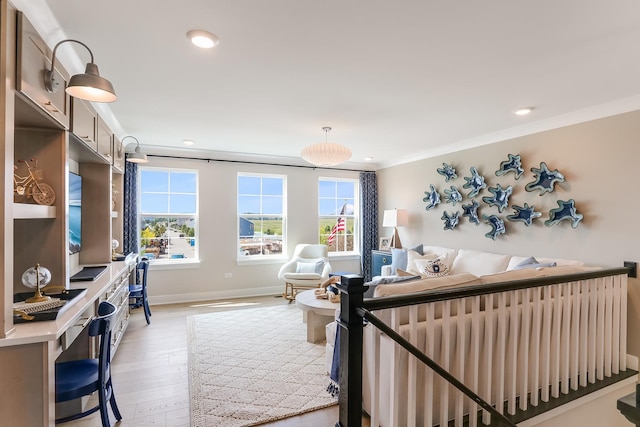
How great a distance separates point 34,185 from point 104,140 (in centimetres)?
155

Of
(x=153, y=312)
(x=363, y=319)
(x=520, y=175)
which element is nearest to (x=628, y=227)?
(x=520, y=175)

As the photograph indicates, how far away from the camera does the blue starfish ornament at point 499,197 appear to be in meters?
4.25

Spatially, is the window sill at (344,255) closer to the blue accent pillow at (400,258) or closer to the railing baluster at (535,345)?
the blue accent pillow at (400,258)

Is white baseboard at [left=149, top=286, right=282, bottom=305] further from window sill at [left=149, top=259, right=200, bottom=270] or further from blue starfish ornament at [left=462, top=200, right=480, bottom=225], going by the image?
blue starfish ornament at [left=462, top=200, right=480, bottom=225]

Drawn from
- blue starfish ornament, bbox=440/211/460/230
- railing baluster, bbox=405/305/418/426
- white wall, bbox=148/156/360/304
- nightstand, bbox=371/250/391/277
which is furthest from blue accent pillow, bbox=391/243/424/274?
railing baluster, bbox=405/305/418/426

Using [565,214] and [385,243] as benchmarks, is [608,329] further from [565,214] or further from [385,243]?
[385,243]

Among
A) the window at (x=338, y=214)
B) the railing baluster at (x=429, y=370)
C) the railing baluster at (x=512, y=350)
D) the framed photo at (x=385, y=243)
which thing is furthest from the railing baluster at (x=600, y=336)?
the window at (x=338, y=214)

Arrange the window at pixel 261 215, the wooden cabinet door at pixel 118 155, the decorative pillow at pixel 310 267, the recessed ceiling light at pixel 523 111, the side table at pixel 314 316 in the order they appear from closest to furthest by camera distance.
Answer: the recessed ceiling light at pixel 523 111
the side table at pixel 314 316
the wooden cabinet door at pixel 118 155
the decorative pillow at pixel 310 267
the window at pixel 261 215

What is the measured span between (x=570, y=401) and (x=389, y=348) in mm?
1741

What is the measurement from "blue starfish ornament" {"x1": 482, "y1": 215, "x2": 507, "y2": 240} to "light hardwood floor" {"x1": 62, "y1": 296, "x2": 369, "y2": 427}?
318cm

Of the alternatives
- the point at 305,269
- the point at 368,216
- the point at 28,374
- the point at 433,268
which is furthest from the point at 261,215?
the point at 28,374

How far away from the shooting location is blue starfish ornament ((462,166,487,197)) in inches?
182

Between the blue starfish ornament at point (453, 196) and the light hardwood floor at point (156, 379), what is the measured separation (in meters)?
3.66

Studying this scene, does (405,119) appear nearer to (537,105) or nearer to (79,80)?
(537,105)
